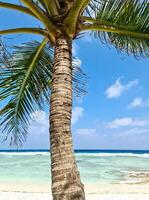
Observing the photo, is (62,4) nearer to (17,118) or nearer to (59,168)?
(59,168)

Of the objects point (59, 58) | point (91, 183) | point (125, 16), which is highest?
point (125, 16)

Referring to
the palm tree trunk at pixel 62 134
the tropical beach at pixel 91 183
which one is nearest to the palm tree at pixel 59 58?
the palm tree trunk at pixel 62 134

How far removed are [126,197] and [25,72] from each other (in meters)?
6.88

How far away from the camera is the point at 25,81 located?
621cm

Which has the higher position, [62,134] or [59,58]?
[59,58]

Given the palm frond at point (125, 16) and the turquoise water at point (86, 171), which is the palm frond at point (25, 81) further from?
the turquoise water at point (86, 171)

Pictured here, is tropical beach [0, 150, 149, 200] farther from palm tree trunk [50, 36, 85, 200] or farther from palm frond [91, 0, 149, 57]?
palm tree trunk [50, 36, 85, 200]

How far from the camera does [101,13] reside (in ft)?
17.2

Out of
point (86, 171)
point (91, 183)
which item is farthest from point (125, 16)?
point (86, 171)

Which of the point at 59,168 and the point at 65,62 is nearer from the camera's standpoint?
the point at 59,168

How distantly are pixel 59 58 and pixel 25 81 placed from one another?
1.86 metres

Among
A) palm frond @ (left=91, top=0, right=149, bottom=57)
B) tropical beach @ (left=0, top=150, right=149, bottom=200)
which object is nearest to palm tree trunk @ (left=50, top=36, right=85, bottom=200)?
palm frond @ (left=91, top=0, right=149, bottom=57)

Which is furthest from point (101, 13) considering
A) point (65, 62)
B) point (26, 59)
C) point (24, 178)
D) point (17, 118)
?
point (24, 178)

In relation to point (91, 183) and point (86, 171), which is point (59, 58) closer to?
point (91, 183)
